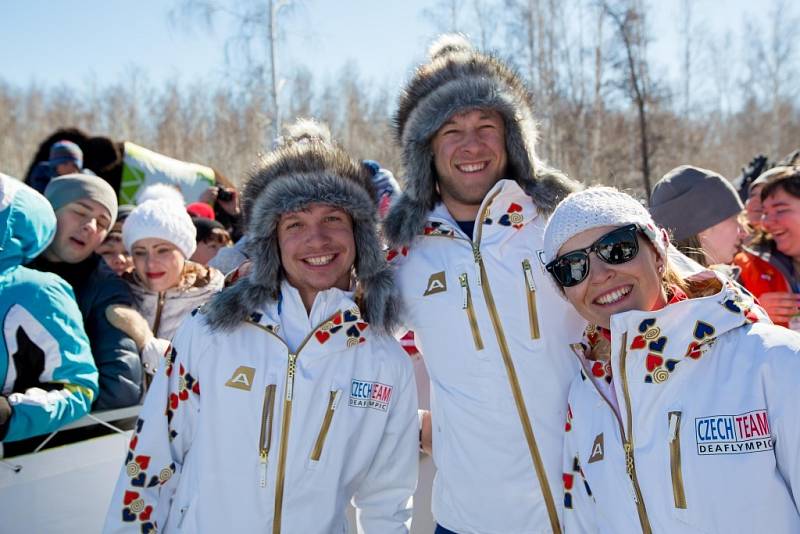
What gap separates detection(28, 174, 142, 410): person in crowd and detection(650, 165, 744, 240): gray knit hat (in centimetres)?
269

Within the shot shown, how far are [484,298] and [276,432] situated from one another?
932 millimetres

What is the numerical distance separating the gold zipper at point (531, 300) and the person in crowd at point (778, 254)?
4.90 feet

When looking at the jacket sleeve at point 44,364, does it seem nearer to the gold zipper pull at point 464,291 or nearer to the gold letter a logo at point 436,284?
the gold letter a logo at point 436,284

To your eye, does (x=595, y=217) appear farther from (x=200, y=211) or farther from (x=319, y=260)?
(x=200, y=211)

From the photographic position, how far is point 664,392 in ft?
5.50

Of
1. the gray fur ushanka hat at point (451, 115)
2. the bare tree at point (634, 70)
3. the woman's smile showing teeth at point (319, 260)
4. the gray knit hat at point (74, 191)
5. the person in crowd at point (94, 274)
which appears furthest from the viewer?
the bare tree at point (634, 70)

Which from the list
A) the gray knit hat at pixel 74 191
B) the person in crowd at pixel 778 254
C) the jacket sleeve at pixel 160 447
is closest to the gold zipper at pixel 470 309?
the jacket sleeve at pixel 160 447

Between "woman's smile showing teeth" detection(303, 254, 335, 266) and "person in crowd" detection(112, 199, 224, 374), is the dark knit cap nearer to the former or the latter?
"person in crowd" detection(112, 199, 224, 374)

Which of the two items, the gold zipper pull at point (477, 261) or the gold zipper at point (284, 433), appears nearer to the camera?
the gold zipper at point (284, 433)

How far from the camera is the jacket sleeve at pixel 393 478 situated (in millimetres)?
2295

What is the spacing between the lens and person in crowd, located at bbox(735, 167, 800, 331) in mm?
3070

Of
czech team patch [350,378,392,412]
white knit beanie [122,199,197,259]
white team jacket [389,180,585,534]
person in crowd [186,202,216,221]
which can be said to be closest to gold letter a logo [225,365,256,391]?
czech team patch [350,378,392,412]

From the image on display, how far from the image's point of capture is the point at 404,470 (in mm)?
2320

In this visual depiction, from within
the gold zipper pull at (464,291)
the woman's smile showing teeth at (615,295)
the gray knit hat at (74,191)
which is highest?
the gray knit hat at (74,191)
